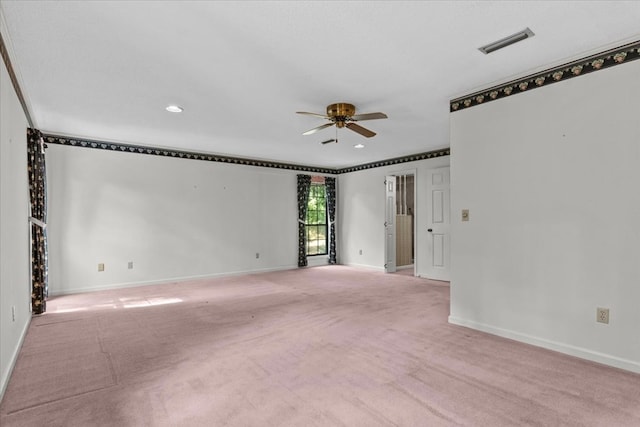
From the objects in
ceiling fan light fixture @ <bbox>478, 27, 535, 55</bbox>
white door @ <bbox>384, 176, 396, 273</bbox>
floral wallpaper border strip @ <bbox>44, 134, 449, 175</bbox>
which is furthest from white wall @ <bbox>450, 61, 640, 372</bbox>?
white door @ <bbox>384, 176, 396, 273</bbox>

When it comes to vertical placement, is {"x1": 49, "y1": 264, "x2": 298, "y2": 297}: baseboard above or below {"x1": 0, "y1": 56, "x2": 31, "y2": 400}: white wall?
below

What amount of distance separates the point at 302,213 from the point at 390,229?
204 centimetres

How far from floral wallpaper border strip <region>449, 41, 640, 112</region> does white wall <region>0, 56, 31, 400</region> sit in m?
4.01

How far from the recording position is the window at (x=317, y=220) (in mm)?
8211

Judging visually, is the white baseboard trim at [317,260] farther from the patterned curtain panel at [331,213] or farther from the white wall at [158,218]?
the white wall at [158,218]

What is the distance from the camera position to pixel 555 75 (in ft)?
9.55

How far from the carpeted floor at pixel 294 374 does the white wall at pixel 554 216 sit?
1.07 feet

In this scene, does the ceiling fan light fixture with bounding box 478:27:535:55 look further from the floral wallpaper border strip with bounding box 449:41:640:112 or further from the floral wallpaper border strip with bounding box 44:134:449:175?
the floral wallpaper border strip with bounding box 44:134:449:175

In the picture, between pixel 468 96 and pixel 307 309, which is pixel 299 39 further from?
pixel 307 309

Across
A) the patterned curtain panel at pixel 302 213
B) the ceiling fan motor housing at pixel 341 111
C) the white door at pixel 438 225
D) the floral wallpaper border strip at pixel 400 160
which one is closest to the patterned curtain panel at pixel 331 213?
the floral wallpaper border strip at pixel 400 160

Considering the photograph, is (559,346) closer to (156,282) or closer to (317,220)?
(156,282)

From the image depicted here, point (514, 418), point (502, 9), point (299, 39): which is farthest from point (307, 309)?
point (502, 9)

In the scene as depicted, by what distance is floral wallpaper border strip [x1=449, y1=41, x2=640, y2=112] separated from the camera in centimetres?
256

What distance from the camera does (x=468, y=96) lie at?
352 centimetres
